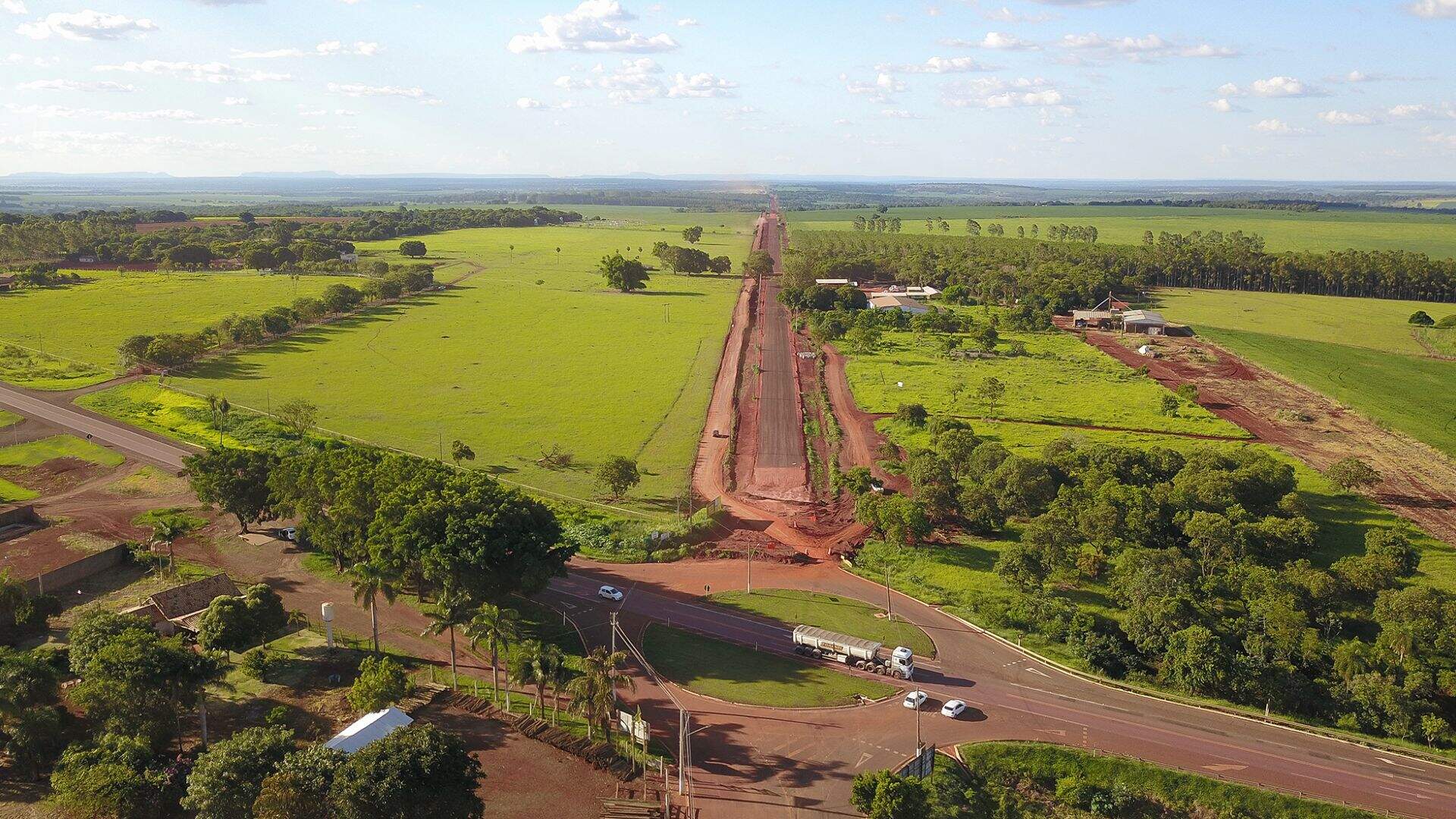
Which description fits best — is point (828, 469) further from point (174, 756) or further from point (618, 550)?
point (174, 756)

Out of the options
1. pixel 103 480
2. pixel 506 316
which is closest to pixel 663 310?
pixel 506 316

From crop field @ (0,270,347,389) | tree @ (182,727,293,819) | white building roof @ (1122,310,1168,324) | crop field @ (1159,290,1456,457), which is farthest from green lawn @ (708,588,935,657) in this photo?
white building roof @ (1122,310,1168,324)

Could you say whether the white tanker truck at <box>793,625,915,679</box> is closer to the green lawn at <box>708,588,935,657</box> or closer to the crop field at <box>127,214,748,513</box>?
the green lawn at <box>708,588,935,657</box>

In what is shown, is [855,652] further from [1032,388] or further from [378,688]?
[1032,388]

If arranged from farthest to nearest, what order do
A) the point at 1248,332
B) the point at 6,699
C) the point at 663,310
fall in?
the point at 663,310
the point at 1248,332
the point at 6,699

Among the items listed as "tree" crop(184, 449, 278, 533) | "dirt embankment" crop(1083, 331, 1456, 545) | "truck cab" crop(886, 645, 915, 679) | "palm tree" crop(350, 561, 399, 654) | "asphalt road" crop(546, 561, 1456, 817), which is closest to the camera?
"asphalt road" crop(546, 561, 1456, 817)

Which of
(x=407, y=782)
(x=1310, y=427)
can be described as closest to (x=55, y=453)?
(x=407, y=782)
